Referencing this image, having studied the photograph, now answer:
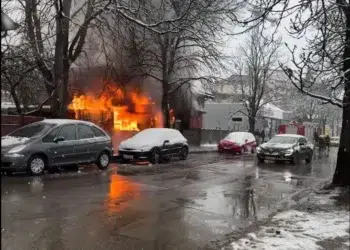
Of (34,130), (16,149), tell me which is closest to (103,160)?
(34,130)

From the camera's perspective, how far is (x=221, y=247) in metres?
6.27

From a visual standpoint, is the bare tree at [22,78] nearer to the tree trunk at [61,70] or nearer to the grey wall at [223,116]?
the tree trunk at [61,70]

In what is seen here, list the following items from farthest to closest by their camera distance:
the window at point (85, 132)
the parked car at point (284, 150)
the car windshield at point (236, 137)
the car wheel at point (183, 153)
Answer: the car windshield at point (236, 137), the parked car at point (284, 150), the car wheel at point (183, 153), the window at point (85, 132)

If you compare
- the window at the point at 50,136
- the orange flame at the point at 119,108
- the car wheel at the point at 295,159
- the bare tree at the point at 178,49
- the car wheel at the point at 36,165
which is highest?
the bare tree at the point at 178,49

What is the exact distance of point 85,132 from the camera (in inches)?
594

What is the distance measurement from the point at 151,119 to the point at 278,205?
20367mm

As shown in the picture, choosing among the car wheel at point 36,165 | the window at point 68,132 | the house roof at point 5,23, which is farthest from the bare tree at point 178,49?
the house roof at point 5,23

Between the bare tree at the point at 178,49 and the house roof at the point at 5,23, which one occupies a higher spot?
the bare tree at the point at 178,49

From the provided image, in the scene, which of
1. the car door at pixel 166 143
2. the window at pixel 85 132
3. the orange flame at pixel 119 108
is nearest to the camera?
the window at pixel 85 132

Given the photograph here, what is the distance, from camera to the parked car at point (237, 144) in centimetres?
2794

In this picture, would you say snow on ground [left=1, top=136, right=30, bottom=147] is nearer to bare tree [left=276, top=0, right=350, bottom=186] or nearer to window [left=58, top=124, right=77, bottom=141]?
window [left=58, top=124, right=77, bottom=141]

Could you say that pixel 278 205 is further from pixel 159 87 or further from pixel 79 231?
pixel 159 87

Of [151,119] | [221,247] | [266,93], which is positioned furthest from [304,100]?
[221,247]

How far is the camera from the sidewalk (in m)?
6.30
